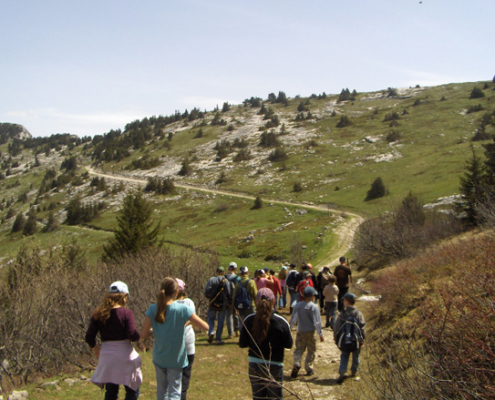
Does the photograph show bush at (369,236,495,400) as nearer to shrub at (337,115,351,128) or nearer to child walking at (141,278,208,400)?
child walking at (141,278,208,400)

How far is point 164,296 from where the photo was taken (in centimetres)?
525

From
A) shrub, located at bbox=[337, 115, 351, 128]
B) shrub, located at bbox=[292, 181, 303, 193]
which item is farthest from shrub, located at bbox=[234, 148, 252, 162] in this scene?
shrub, located at bbox=[292, 181, 303, 193]

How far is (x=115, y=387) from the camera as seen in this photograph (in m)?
5.11

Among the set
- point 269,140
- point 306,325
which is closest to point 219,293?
point 306,325

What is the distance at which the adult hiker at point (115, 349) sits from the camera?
493 centimetres

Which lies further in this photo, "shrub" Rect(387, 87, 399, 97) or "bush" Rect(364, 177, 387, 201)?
"shrub" Rect(387, 87, 399, 97)

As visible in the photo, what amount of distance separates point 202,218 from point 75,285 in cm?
5641

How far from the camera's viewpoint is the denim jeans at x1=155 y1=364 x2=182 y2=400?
531cm

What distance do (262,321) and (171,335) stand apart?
134 cm

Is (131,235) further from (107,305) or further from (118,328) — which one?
(118,328)

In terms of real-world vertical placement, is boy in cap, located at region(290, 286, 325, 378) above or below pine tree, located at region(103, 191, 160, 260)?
above

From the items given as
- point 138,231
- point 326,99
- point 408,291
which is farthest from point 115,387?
point 326,99

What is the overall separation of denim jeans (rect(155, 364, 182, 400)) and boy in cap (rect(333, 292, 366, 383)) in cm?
371

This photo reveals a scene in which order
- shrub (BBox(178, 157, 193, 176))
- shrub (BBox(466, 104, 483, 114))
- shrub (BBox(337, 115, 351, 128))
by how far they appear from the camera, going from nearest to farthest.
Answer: shrub (BBox(466, 104, 483, 114)), shrub (BBox(178, 157, 193, 176)), shrub (BBox(337, 115, 351, 128))
